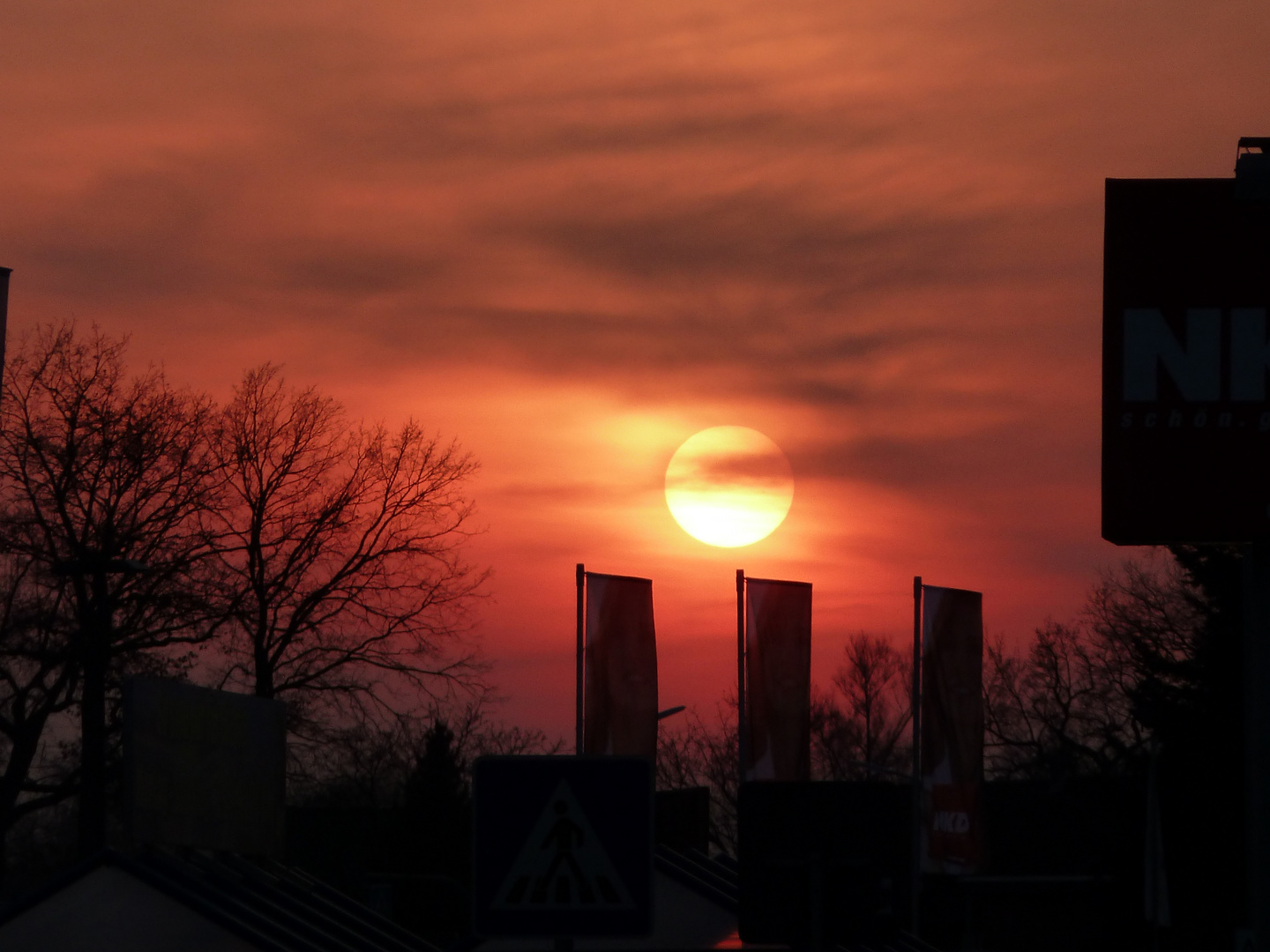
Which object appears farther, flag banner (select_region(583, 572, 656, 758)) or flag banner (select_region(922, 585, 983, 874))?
flag banner (select_region(922, 585, 983, 874))

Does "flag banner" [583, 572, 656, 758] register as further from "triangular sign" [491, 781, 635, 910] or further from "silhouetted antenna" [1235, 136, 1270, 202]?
"triangular sign" [491, 781, 635, 910]

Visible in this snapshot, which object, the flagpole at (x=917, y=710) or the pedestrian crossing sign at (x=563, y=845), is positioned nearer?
the pedestrian crossing sign at (x=563, y=845)

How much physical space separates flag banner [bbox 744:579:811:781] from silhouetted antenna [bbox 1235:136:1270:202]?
17459 mm

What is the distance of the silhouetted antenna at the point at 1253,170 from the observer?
1744cm

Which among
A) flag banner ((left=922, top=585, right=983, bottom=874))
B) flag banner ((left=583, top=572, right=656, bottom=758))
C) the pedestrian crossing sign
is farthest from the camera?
flag banner ((left=922, top=585, right=983, bottom=874))

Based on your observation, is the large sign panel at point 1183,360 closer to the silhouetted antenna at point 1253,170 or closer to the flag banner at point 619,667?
the silhouetted antenna at point 1253,170

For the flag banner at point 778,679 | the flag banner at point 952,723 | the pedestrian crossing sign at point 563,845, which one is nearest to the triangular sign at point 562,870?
the pedestrian crossing sign at point 563,845

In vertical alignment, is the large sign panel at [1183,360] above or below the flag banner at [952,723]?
above

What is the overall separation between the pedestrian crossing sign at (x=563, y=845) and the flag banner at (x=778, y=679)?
27378mm

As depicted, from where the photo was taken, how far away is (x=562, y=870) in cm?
638

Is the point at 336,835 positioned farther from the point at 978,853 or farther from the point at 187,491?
the point at 978,853

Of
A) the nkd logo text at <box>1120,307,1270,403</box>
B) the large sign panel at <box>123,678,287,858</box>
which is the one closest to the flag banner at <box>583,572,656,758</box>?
the large sign panel at <box>123,678,287,858</box>

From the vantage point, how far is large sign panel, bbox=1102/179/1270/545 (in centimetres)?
1878

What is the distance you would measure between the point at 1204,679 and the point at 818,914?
103 feet
